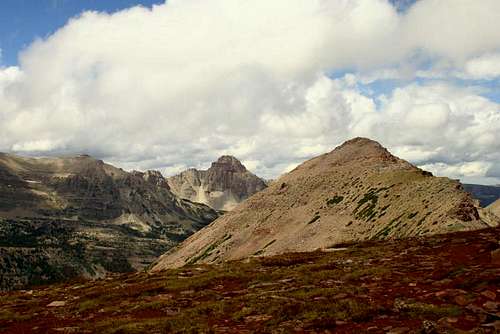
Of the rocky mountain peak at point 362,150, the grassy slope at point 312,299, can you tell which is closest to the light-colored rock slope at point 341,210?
the rocky mountain peak at point 362,150

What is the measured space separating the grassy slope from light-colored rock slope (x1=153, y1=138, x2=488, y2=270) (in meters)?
36.4

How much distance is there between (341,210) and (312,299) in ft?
327

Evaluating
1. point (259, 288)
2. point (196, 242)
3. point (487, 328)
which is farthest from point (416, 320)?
point (196, 242)

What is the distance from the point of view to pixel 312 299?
3316 centimetres

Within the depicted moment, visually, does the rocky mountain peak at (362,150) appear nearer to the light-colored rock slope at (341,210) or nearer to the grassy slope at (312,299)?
the light-colored rock slope at (341,210)

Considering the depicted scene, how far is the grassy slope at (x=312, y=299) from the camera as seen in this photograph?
26.5m

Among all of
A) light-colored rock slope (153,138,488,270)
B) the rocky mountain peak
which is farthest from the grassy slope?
the rocky mountain peak

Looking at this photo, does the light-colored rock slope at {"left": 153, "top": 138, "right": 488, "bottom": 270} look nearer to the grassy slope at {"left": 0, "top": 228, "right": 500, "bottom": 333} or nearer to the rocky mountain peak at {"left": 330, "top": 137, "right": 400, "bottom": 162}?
the rocky mountain peak at {"left": 330, "top": 137, "right": 400, "bottom": 162}

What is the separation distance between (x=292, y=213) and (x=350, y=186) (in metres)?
21.5

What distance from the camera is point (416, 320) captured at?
81.7ft

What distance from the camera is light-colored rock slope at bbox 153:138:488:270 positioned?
302ft

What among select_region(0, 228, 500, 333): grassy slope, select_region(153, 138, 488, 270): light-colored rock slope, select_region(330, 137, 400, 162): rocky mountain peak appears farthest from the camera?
select_region(330, 137, 400, 162): rocky mountain peak

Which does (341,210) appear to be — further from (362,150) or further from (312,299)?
(312,299)

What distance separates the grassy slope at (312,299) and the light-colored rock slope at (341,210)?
36.4 m
